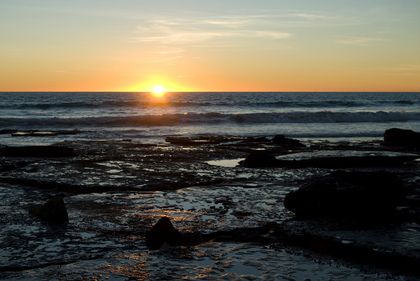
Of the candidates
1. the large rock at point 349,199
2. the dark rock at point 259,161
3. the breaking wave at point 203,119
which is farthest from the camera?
the breaking wave at point 203,119

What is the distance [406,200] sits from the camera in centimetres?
786

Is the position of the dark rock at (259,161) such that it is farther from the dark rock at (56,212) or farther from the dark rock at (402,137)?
the dark rock at (402,137)

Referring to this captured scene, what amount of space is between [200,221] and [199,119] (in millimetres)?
31624

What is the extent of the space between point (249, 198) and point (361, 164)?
6.04m

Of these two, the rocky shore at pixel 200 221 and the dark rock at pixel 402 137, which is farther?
the dark rock at pixel 402 137

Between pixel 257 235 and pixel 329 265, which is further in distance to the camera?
pixel 257 235

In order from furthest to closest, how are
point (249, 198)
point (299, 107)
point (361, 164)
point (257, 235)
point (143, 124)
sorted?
point (299, 107), point (143, 124), point (361, 164), point (249, 198), point (257, 235)

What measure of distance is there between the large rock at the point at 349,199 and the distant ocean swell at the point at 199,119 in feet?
90.9

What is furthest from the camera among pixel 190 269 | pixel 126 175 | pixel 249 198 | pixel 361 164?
pixel 361 164

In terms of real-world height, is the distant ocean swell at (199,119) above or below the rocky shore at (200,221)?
above

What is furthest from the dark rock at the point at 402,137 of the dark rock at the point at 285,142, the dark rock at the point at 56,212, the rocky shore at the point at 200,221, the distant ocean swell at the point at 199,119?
the distant ocean swell at the point at 199,119

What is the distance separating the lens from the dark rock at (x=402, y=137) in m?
19.2

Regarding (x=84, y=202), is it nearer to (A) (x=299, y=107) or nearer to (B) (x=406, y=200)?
(B) (x=406, y=200)

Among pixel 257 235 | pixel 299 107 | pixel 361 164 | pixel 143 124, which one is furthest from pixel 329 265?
pixel 299 107
